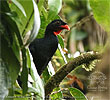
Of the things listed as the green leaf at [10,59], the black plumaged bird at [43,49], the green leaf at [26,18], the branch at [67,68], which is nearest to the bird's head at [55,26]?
the black plumaged bird at [43,49]

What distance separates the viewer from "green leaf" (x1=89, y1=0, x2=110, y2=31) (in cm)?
154

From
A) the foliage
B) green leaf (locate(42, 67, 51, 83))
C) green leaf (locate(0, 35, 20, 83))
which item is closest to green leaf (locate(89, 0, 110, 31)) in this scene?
the foliage

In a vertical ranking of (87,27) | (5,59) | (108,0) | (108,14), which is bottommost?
(5,59)

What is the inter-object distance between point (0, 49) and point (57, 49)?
116 cm

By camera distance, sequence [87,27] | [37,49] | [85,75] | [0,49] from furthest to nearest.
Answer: [87,27]
[85,75]
[37,49]
[0,49]

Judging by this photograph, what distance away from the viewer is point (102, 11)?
1.69 m

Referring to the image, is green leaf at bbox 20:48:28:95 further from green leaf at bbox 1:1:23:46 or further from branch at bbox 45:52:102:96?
branch at bbox 45:52:102:96

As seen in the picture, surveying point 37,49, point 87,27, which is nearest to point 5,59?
point 37,49

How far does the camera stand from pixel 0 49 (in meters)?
1.49

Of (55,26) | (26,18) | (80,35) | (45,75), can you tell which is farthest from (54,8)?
(80,35)

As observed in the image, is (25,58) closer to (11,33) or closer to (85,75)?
(11,33)

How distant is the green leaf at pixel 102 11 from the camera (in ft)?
5.06

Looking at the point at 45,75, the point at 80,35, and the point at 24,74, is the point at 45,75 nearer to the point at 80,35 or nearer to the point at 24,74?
the point at 24,74

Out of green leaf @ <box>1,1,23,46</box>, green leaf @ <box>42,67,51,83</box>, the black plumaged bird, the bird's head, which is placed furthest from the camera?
the bird's head
